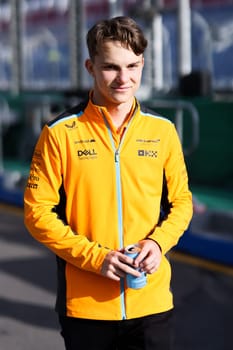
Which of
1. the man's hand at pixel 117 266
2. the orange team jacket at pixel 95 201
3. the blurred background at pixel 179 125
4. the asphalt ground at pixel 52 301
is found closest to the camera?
the man's hand at pixel 117 266

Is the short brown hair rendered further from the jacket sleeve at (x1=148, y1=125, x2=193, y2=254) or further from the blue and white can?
the blue and white can

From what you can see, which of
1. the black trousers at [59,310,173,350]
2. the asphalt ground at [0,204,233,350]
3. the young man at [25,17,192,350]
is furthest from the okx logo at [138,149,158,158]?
the asphalt ground at [0,204,233,350]

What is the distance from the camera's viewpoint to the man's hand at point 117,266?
7.05 feet

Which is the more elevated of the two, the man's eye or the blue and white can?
the man's eye

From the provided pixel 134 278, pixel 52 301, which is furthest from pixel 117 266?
pixel 52 301

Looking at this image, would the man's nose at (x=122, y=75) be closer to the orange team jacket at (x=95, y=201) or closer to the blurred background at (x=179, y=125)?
the orange team jacket at (x=95, y=201)

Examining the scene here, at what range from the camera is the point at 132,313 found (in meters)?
2.31

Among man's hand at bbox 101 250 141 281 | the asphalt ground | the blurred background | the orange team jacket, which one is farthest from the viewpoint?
the blurred background

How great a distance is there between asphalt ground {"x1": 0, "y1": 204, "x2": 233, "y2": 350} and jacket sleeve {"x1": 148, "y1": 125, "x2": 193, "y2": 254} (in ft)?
6.00

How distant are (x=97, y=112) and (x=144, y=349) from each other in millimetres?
854

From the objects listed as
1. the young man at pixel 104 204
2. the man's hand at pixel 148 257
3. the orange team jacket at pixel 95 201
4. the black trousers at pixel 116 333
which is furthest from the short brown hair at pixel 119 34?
the black trousers at pixel 116 333

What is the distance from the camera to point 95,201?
2.29 metres

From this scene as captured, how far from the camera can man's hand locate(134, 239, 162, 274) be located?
216 cm

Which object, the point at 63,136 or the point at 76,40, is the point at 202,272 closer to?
the point at 63,136
